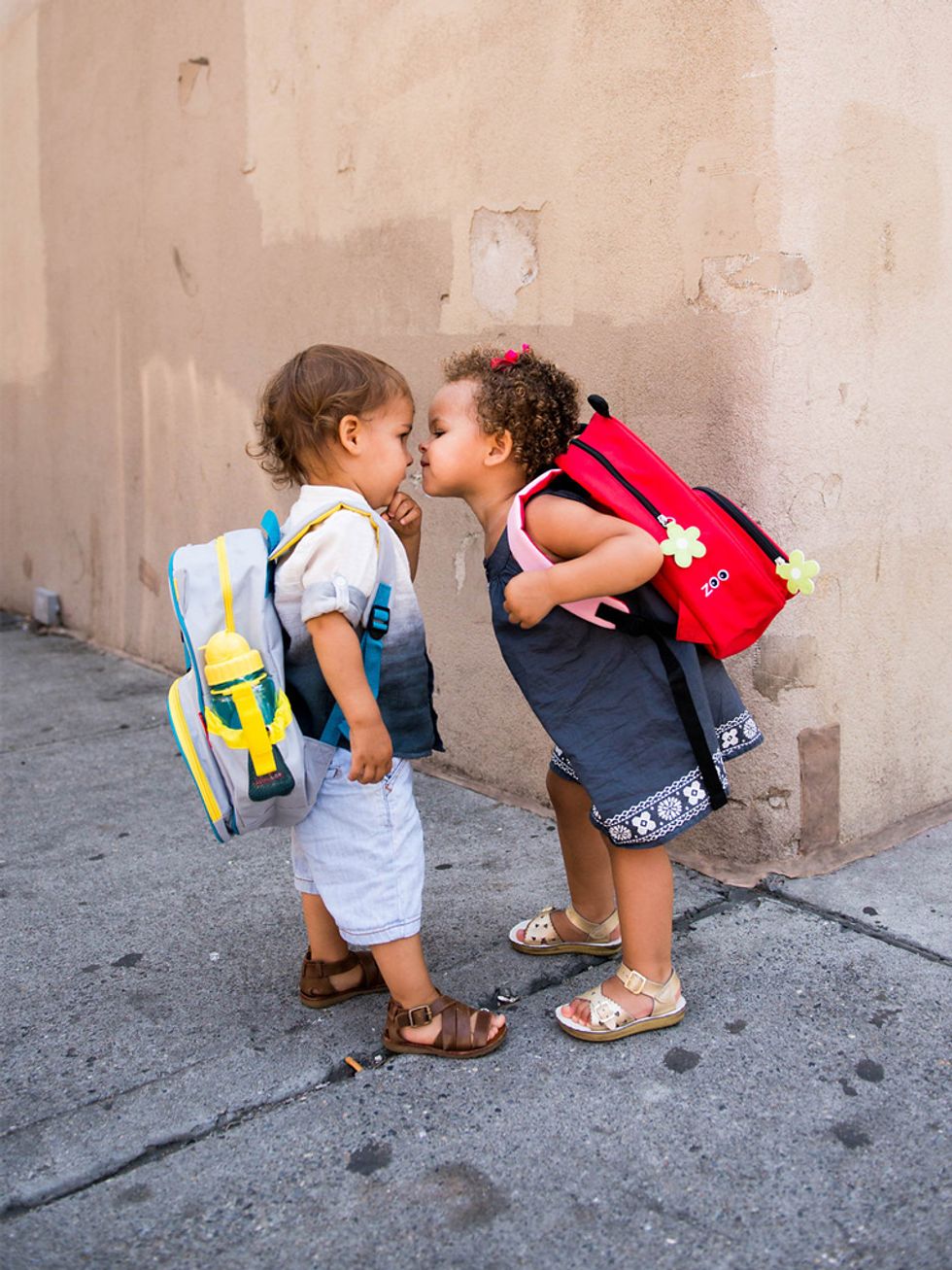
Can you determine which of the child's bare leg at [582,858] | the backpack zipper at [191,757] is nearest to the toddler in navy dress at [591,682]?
the child's bare leg at [582,858]

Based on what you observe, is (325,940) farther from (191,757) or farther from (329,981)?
(191,757)

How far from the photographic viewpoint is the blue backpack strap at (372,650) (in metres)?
2.17

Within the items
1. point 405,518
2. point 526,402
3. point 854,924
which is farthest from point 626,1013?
point 526,402

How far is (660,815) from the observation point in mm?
2180

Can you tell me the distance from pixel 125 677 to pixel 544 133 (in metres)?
3.15

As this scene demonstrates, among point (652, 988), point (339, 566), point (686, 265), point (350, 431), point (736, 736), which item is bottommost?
point (652, 988)

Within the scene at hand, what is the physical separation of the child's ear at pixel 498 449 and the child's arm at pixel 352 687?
1.39 feet

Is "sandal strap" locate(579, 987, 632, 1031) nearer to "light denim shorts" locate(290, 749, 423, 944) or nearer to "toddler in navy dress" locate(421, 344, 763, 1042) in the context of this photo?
"toddler in navy dress" locate(421, 344, 763, 1042)

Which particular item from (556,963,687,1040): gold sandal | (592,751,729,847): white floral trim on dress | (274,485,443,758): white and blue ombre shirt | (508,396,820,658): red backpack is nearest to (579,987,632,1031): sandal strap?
(556,963,687,1040): gold sandal

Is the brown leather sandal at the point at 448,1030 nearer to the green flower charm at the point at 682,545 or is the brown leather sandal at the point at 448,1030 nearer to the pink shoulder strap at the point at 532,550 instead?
the pink shoulder strap at the point at 532,550

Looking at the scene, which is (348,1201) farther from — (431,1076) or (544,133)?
(544,133)

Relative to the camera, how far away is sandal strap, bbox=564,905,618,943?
8.45 feet

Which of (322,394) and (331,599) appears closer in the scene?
(331,599)

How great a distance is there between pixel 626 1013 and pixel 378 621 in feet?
2.73
